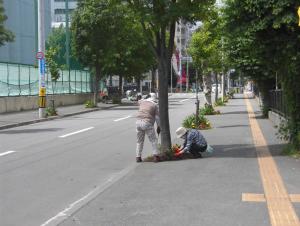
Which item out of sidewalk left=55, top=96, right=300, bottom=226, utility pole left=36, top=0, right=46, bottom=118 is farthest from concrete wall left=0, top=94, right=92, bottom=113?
sidewalk left=55, top=96, right=300, bottom=226

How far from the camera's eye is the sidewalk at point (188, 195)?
24.6 feet

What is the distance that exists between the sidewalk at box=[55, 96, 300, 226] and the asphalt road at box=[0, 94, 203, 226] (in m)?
0.46

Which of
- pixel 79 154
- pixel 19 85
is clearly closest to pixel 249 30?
pixel 79 154

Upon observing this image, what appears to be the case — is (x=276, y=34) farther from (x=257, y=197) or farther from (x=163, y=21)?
(x=257, y=197)

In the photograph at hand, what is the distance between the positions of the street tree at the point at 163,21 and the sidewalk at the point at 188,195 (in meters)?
1.72

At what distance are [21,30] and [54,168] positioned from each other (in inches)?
2370

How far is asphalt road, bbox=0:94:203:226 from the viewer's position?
870cm

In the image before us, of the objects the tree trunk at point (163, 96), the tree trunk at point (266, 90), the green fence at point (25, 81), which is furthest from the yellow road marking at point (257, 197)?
the green fence at point (25, 81)

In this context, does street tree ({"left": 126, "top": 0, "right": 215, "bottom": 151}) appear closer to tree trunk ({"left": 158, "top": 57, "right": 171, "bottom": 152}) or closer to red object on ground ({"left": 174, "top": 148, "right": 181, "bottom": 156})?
tree trunk ({"left": 158, "top": 57, "right": 171, "bottom": 152})

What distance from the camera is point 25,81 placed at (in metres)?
40.3

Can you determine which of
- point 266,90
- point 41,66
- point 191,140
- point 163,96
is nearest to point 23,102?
point 41,66

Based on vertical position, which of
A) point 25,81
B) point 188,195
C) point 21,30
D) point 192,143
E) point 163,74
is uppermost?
point 21,30

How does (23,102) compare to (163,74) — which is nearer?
(163,74)

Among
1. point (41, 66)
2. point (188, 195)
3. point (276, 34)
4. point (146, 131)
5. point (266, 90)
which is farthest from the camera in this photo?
point (41, 66)
